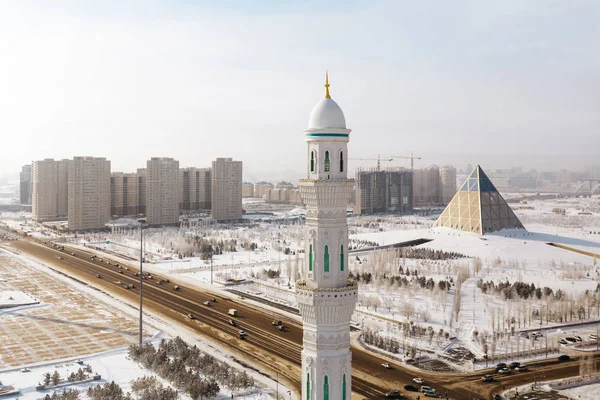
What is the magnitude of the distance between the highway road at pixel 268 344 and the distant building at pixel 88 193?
49780 mm

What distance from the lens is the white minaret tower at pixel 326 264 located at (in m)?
14.0

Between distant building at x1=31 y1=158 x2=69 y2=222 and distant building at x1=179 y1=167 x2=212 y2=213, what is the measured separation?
2896 centimetres

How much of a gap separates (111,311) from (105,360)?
12484 mm

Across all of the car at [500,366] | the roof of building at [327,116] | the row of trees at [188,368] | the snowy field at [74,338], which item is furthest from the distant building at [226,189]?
the roof of building at [327,116]

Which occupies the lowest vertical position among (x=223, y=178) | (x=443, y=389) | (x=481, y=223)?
(x=443, y=389)

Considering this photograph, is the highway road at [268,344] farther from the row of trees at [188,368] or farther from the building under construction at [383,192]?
the building under construction at [383,192]

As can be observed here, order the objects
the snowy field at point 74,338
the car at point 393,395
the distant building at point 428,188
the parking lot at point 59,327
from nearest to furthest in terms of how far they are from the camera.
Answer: the car at point 393,395 → the snowy field at point 74,338 → the parking lot at point 59,327 → the distant building at point 428,188

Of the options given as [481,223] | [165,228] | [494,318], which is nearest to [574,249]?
[481,223]

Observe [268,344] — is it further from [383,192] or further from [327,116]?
[383,192]

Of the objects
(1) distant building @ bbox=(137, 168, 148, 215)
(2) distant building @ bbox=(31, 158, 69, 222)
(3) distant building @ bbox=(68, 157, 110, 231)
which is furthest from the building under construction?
(2) distant building @ bbox=(31, 158, 69, 222)

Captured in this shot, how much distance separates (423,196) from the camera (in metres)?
198

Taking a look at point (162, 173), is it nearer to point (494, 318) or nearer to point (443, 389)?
point (494, 318)

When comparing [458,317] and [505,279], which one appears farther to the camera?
[505,279]

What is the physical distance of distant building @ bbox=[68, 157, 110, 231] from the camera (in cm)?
10400
